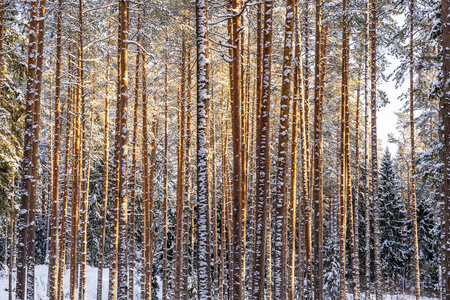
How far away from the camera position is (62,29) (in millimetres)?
15984

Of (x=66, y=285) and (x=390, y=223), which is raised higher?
(x=390, y=223)

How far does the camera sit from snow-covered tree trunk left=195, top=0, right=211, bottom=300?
9.27 m

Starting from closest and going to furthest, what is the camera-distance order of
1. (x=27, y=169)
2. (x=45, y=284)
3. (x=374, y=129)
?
(x=27, y=169) < (x=374, y=129) < (x=45, y=284)

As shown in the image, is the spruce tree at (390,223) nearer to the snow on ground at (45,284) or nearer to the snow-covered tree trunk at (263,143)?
the snow on ground at (45,284)

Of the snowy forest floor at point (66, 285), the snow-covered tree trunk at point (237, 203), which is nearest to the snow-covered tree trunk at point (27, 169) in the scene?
the snow-covered tree trunk at point (237, 203)

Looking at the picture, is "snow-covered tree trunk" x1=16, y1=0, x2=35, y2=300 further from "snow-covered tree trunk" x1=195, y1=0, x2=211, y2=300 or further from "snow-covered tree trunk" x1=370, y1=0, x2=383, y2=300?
"snow-covered tree trunk" x1=370, y1=0, x2=383, y2=300

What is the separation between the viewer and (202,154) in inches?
376

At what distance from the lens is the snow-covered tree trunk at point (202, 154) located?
9.27 m

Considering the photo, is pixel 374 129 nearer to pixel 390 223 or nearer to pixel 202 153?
pixel 202 153

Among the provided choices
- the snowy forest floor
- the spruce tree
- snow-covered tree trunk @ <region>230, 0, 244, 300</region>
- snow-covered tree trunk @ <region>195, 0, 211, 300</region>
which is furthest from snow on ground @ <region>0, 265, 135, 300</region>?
the spruce tree

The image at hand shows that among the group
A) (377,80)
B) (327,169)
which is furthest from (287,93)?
(327,169)

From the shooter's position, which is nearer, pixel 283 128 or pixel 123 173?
pixel 283 128

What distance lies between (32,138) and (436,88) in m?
10.7

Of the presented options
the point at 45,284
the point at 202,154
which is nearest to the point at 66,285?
the point at 45,284
